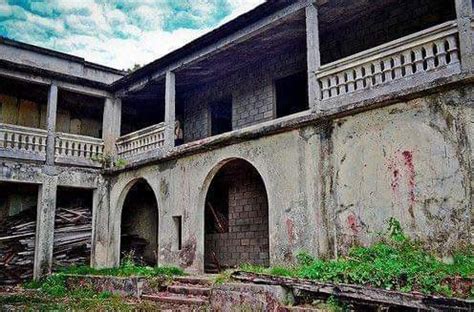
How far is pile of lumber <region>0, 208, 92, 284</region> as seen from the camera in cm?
1262

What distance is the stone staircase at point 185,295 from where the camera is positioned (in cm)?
784

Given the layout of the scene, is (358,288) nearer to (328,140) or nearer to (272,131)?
(328,140)

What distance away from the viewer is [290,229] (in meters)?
8.64

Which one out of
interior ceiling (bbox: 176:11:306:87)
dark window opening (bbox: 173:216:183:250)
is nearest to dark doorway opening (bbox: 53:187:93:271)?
dark window opening (bbox: 173:216:183:250)

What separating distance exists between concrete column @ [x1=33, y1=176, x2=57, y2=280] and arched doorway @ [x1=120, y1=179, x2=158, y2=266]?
2456 millimetres

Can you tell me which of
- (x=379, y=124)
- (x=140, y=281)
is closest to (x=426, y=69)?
(x=379, y=124)

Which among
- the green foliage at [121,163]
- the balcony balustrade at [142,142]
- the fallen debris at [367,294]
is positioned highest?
the balcony balustrade at [142,142]

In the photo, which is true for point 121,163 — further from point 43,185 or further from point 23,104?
point 23,104

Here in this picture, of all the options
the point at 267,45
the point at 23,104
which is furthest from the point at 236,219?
the point at 23,104

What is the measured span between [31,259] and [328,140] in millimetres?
9580

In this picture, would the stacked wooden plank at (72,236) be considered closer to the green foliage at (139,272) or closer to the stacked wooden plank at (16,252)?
the stacked wooden plank at (16,252)

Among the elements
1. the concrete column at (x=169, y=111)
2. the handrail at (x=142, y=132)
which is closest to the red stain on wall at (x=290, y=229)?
the concrete column at (x=169, y=111)

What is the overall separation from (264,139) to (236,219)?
3.81 meters

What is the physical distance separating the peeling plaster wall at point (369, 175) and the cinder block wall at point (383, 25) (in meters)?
2.97
